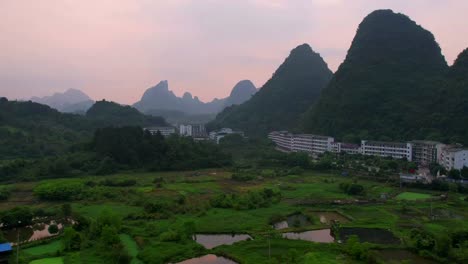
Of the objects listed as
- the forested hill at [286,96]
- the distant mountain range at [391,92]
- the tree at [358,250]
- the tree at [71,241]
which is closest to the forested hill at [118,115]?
the forested hill at [286,96]

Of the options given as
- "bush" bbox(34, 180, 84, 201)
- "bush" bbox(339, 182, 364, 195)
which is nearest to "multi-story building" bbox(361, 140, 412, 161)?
"bush" bbox(339, 182, 364, 195)

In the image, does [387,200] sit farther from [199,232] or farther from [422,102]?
[422,102]

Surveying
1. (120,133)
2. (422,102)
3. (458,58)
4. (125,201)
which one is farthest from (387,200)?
(458,58)

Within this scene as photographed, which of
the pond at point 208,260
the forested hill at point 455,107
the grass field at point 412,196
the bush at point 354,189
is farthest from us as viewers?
the forested hill at point 455,107

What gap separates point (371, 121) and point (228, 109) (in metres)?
60.8

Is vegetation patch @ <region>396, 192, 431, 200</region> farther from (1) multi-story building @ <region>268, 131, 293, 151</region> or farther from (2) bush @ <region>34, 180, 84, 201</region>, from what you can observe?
(1) multi-story building @ <region>268, 131, 293, 151</region>

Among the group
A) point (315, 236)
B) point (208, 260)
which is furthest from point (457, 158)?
point (208, 260)

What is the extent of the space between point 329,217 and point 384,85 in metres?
40.9

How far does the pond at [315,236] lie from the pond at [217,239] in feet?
7.11

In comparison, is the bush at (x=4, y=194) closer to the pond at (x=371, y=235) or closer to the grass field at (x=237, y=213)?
the grass field at (x=237, y=213)

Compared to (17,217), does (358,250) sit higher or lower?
higher

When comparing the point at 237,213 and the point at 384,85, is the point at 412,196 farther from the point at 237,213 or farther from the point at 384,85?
the point at 384,85

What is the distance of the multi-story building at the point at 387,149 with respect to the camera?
134ft

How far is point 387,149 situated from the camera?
4269cm
